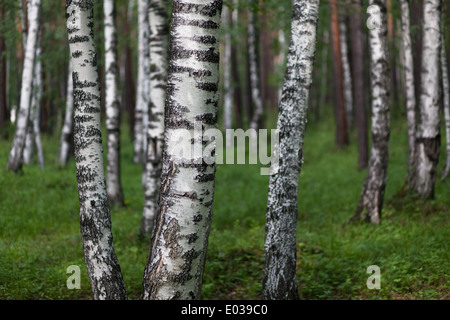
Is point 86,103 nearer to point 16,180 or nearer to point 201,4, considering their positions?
point 201,4

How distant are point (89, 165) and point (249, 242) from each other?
12.8ft

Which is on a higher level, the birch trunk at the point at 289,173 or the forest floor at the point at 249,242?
the birch trunk at the point at 289,173

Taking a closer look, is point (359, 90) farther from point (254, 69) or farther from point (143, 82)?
point (143, 82)

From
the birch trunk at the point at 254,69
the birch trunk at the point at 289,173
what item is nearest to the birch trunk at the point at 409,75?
the birch trunk at the point at 289,173

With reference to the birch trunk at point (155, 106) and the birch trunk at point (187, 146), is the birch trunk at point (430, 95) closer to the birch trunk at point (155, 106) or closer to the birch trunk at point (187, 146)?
the birch trunk at point (155, 106)

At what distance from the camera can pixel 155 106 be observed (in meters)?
8.75

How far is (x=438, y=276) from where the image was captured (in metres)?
6.15

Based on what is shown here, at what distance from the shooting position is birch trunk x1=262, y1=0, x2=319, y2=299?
5715 mm

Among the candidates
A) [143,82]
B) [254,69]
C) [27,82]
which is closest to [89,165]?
[27,82]

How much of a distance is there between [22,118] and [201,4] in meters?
Answer: 10.0

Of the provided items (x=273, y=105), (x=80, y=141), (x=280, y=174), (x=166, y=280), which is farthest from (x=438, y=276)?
(x=273, y=105)

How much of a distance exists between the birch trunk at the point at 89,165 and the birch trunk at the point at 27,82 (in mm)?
7922

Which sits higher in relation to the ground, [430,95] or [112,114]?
[430,95]

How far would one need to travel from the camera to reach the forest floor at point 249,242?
6.21 meters
